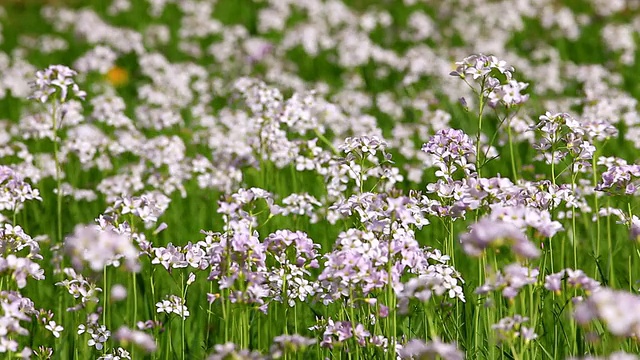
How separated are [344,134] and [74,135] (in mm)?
2128

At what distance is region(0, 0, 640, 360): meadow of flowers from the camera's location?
3330 millimetres

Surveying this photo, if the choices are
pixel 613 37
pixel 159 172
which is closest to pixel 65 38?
pixel 159 172

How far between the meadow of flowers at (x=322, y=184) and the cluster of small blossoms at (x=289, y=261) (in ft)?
0.04

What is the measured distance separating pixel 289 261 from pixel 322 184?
2.35 metres

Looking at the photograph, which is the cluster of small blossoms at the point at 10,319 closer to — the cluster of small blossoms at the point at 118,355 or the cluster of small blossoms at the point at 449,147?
the cluster of small blossoms at the point at 118,355

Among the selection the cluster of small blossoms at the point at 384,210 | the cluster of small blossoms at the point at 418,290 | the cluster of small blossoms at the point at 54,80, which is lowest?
the cluster of small blossoms at the point at 418,290

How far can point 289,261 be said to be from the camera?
12.6 ft

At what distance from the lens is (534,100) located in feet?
28.4

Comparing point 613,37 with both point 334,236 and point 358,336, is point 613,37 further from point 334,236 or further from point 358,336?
point 358,336

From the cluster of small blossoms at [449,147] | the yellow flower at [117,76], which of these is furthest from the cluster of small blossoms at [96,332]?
the yellow flower at [117,76]

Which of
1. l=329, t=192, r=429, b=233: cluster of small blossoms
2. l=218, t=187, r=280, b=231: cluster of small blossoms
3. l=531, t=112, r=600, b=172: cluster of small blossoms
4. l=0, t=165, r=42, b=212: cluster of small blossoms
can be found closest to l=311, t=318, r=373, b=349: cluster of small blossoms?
l=329, t=192, r=429, b=233: cluster of small blossoms

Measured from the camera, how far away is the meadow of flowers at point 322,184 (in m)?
3.33

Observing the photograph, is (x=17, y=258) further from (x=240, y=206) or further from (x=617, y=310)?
(x=617, y=310)

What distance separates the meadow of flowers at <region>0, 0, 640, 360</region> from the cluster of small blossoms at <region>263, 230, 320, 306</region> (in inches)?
0.4
